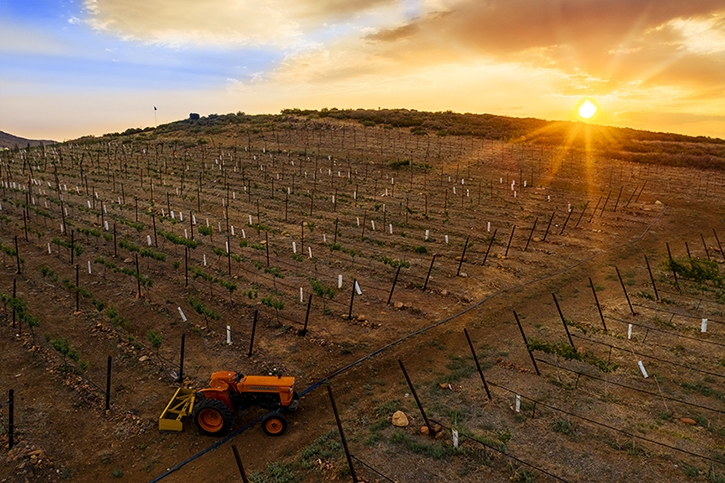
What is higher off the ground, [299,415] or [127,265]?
[127,265]

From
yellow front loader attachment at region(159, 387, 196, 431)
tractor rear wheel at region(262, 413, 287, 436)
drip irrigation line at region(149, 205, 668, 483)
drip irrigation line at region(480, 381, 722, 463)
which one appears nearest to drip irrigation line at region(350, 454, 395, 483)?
tractor rear wheel at region(262, 413, 287, 436)

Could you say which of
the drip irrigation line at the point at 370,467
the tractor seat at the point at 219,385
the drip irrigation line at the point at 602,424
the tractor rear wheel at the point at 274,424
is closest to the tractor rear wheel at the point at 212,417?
the tractor seat at the point at 219,385

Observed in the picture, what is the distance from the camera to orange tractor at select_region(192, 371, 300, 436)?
9.69 m

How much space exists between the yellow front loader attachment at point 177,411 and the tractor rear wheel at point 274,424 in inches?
72.0

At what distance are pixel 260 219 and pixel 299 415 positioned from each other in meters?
19.5

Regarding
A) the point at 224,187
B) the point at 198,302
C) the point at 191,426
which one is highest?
the point at 224,187

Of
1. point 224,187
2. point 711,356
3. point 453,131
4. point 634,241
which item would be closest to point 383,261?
point 711,356

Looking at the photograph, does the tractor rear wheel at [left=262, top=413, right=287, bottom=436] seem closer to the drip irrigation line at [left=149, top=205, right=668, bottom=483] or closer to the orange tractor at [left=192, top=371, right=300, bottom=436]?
the orange tractor at [left=192, top=371, right=300, bottom=436]

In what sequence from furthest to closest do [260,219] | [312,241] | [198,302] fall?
1. [260,219]
2. [312,241]
3. [198,302]

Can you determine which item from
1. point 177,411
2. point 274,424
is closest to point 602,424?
point 274,424

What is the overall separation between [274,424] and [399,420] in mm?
2877

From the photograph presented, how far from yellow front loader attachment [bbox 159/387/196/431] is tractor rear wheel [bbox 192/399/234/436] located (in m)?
0.39

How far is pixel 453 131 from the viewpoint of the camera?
214ft

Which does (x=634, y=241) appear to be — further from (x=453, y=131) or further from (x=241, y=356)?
(x=453, y=131)
